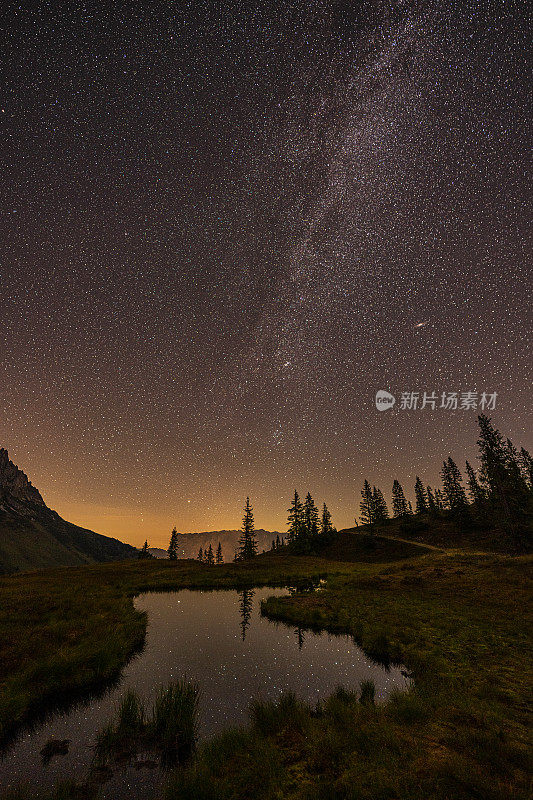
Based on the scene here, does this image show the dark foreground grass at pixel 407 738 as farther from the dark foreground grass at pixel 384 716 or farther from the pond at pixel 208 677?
the pond at pixel 208 677

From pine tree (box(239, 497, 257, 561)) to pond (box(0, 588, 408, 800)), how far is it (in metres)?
61.6

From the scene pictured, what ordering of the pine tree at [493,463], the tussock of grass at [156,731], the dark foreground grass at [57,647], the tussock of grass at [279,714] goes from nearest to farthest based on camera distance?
the tussock of grass at [156,731]
the tussock of grass at [279,714]
the dark foreground grass at [57,647]
the pine tree at [493,463]

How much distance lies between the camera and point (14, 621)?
16.0 m

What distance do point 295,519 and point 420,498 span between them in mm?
49257

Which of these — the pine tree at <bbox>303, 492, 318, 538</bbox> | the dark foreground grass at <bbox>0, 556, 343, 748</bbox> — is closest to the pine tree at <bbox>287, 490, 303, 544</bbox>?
the pine tree at <bbox>303, 492, 318, 538</bbox>

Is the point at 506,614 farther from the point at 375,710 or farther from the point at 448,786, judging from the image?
the point at 448,786

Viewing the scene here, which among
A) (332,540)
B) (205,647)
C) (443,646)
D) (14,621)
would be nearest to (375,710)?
(443,646)

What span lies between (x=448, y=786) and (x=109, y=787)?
20.0ft

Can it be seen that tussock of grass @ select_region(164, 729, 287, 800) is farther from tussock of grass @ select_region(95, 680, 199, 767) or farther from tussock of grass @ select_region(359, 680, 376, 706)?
tussock of grass @ select_region(359, 680, 376, 706)

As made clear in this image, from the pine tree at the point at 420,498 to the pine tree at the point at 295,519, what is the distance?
42.8 m

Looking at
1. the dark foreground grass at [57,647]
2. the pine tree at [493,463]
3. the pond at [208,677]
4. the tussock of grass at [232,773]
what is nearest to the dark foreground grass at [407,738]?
the tussock of grass at [232,773]

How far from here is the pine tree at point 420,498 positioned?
9874 cm

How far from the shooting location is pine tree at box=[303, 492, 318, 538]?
7540 cm

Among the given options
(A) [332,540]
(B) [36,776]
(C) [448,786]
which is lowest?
(B) [36,776]
